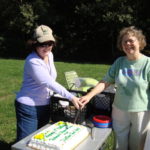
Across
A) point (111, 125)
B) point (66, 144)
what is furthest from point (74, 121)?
point (66, 144)

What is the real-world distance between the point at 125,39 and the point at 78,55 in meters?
20.5

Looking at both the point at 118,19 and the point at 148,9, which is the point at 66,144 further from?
the point at 148,9

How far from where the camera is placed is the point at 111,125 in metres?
2.89

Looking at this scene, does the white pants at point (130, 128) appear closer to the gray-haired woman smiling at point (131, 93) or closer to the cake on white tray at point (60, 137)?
the gray-haired woman smiling at point (131, 93)

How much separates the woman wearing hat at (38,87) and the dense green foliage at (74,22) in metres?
17.9

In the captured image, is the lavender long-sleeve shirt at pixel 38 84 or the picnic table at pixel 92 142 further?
the lavender long-sleeve shirt at pixel 38 84

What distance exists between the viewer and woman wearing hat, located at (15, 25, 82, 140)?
2.80m

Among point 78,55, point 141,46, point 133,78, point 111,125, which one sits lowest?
point 78,55

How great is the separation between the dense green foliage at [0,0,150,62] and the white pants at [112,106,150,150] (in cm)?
1792

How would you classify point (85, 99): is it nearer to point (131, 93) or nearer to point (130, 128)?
point (131, 93)

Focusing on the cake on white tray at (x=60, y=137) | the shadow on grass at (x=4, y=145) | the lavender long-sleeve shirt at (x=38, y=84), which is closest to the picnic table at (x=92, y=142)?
the cake on white tray at (x=60, y=137)

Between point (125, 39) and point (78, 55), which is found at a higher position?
point (125, 39)

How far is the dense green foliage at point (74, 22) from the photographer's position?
68.4ft

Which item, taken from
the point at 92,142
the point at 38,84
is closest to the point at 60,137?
the point at 92,142
